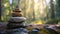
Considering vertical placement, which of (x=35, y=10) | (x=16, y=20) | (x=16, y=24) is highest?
(x=35, y=10)

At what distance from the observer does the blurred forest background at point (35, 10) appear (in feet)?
11.6

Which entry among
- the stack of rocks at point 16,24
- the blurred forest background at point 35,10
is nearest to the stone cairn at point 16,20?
the stack of rocks at point 16,24

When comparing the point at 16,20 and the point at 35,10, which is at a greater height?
the point at 35,10

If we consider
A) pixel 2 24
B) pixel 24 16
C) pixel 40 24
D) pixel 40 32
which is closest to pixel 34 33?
pixel 40 32

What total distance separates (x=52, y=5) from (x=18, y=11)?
3.33 feet

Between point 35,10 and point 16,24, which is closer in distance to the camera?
point 16,24

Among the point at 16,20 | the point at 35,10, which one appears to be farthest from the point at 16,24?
the point at 35,10

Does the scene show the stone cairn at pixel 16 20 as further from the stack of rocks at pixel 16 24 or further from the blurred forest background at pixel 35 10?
the blurred forest background at pixel 35 10

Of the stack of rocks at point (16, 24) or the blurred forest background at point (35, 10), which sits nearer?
the stack of rocks at point (16, 24)

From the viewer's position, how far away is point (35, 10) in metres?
3.63

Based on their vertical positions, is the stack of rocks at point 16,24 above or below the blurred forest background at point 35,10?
below

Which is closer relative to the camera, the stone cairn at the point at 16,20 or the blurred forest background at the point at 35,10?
the stone cairn at the point at 16,20

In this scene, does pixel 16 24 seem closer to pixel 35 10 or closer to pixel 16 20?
pixel 16 20

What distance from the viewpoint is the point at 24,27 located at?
331cm
